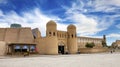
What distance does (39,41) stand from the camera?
58719mm

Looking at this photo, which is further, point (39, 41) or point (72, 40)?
point (72, 40)

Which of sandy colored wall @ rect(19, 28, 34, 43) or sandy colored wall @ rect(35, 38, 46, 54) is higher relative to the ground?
sandy colored wall @ rect(19, 28, 34, 43)

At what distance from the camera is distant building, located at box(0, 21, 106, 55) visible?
173 feet

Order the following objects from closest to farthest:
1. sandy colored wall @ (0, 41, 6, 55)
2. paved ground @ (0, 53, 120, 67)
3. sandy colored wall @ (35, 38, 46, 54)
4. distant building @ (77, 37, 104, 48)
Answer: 1. paved ground @ (0, 53, 120, 67)
2. sandy colored wall @ (0, 41, 6, 55)
3. sandy colored wall @ (35, 38, 46, 54)
4. distant building @ (77, 37, 104, 48)

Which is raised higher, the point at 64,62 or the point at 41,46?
the point at 41,46

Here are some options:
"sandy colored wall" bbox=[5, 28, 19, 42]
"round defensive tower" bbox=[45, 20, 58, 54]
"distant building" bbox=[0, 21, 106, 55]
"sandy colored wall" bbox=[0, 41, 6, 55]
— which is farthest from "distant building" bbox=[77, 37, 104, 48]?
"sandy colored wall" bbox=[0, 41, 6, 55]

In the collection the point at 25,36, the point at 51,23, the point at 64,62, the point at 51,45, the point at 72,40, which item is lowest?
the point at 64,62

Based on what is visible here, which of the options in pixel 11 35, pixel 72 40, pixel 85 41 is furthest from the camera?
pixel 85 41

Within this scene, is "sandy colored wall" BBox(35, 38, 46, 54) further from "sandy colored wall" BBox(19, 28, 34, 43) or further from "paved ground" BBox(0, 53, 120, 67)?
"paved ground" BBox(0, 53, 120, 67)

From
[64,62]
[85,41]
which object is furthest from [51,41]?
[85,41]

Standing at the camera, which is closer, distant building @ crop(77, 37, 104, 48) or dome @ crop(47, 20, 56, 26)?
dome @ crop(47, 20, 56, 26)

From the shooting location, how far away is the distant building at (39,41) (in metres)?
52.7

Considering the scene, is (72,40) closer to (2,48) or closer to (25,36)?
(25,36)

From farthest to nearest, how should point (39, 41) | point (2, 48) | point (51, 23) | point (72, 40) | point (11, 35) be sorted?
point (11, 35), point (72, 40), point (39, 41), point (51, 23), point (2, 48)
